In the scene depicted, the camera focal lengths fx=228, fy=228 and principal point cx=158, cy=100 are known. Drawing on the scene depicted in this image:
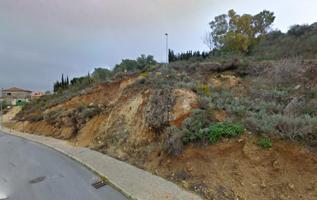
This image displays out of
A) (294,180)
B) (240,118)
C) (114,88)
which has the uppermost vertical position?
(114,88)

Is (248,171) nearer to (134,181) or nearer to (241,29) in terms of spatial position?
(134,181)

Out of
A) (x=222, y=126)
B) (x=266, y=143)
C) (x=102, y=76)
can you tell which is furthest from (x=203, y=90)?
(x=102, y=76)

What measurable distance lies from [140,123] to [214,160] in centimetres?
544

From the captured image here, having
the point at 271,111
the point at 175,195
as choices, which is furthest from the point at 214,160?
the point at 271,111

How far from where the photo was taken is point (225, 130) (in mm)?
7348

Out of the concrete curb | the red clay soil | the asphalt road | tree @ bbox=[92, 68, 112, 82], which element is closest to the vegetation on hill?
the red clay soil

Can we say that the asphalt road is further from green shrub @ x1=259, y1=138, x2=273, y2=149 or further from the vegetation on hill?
green shrub @ x1=259, y1=138, x2=273, y2=149

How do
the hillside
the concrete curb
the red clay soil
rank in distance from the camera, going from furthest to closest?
the concrete curb
the hillside
the red clay soil

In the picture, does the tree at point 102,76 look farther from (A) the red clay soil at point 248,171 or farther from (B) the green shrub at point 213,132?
(A) the red clay soil at point 248,171

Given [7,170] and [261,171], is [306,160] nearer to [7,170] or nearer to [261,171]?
[261,171]

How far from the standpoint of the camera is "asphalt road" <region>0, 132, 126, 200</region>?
21.2 feet

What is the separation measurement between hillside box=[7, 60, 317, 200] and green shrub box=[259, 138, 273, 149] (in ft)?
0.09

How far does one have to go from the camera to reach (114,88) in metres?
20.1

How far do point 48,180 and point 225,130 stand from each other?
246 inches
